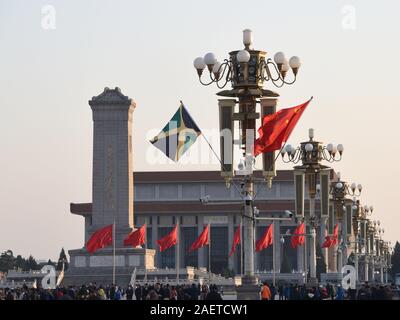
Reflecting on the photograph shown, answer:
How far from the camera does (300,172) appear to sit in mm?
50750

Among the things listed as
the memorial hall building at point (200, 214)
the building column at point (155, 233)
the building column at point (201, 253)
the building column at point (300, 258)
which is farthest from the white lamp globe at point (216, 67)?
the building column at point (201, 253)

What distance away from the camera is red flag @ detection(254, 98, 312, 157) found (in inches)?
1361

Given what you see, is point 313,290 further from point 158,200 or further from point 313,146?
point 158,200

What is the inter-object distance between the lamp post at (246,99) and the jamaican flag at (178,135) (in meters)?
2.26

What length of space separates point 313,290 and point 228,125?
11.4 metres

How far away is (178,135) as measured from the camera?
36531mm

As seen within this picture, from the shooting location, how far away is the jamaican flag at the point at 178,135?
36.2 metres

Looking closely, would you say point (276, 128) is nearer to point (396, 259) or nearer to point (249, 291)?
point (249, 291)

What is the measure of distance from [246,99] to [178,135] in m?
3.85

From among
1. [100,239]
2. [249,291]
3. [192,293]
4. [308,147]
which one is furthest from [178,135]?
[100,239]

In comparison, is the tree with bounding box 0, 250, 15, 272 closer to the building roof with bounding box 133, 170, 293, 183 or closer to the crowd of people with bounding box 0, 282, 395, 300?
the building roof with bounding box 133, 170, 293, 183

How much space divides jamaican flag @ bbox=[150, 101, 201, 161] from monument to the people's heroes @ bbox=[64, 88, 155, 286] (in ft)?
206

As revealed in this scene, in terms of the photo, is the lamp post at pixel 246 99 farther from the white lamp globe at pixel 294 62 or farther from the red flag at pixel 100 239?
the red flag at pixel 100 239
